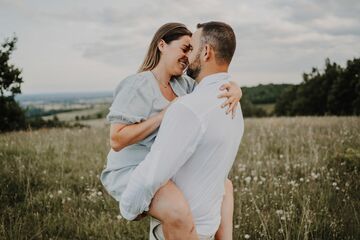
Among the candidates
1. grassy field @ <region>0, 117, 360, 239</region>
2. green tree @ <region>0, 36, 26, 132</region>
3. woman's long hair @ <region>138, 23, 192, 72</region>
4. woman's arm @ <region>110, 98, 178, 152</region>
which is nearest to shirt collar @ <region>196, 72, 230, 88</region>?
woman's arm @ <region>110, 98, 178, 152</region>

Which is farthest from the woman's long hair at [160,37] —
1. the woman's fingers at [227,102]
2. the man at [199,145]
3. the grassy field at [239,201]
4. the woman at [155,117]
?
the grassy field at [239,201]

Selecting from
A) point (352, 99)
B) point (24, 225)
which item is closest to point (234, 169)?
point (24, 225)

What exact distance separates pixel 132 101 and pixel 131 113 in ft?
0.29

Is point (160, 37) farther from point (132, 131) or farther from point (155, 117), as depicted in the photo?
point (132, 131)

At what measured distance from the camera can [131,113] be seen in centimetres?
271

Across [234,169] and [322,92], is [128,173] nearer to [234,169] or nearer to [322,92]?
[234,169]

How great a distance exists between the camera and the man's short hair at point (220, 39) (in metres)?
2.42

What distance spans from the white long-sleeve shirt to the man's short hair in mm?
116

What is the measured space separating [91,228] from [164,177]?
101 inches

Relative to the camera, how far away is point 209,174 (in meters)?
2.39

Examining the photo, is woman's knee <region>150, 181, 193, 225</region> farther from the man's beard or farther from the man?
the man's beard

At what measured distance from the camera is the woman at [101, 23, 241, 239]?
230 cm

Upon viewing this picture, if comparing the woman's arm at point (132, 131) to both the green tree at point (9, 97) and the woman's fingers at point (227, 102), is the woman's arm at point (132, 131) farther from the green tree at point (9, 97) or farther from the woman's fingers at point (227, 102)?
the green tree at point (9, 97)

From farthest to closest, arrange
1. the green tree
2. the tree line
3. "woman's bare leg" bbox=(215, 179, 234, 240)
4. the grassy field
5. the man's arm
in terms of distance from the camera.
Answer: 1. the tree line
2. the green tree
3. the grassy field
4. "woman's bare leg" bbox=(215, 179, 234, 240)
5. the man's arm
